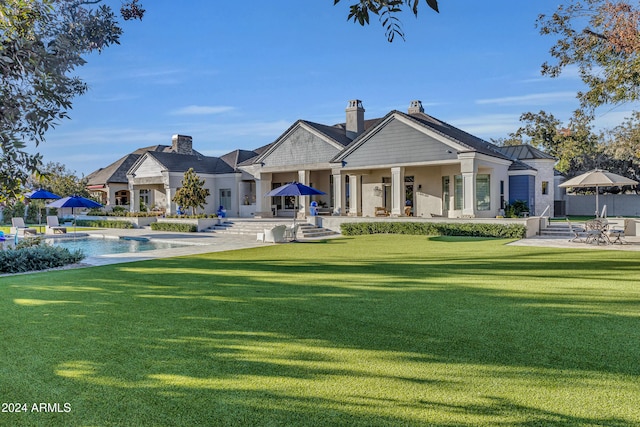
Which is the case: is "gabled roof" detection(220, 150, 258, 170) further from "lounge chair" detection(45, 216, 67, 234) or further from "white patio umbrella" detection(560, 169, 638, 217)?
"white patio umbrella" detection(560, 169, 638, 217)

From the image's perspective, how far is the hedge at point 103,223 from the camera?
31141 mm

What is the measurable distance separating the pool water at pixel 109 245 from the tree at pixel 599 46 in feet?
59.0

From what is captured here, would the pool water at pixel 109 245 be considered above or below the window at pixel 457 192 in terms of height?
below

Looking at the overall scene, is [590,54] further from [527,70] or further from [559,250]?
[559,250]

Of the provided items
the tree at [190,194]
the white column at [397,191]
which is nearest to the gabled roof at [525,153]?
the white column at [397,191]

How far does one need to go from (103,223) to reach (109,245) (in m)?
13.0

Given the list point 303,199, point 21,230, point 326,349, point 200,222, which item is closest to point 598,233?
point 326,349

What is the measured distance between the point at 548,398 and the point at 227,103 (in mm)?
22055

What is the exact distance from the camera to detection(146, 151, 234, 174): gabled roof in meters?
35.1

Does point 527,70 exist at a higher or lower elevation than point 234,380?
higher

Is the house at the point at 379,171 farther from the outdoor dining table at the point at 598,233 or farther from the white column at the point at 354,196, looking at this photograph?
the outdoor dining table at the point at 598,233

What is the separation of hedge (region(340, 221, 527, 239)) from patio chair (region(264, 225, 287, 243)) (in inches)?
194

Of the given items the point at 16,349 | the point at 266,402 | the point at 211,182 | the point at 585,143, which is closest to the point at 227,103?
the point at 211,182

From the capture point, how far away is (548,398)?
3814mm
